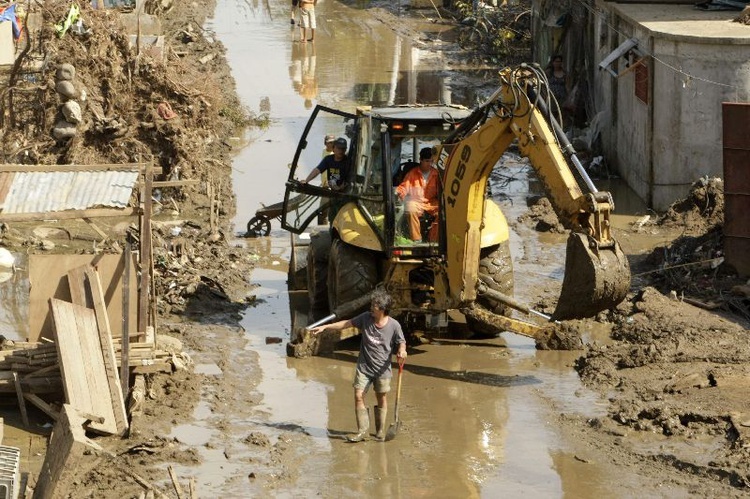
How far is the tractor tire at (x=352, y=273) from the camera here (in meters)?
13.9

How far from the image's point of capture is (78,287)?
12266mm

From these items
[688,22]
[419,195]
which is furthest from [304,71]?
[419,195]

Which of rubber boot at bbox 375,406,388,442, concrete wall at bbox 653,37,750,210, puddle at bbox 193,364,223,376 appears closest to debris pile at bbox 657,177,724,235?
concrete wall at bbox 653,37,750,210

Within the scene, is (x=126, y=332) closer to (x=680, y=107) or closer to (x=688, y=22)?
(x=680, y=107)

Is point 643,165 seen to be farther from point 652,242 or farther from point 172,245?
point 172,245

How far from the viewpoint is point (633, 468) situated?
10.8m

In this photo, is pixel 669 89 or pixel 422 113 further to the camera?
pixel 669 89

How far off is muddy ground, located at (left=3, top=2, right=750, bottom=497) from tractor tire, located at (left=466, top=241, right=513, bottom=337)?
3.45ft

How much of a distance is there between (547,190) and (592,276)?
1.07 m

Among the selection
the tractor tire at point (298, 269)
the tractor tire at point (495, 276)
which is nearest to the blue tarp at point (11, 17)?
the tractor tire at point (298, 269)

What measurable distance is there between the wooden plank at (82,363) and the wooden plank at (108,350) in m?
0.04

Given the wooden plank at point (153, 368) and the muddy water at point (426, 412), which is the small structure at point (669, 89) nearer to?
the muddy water at point (426, 412)

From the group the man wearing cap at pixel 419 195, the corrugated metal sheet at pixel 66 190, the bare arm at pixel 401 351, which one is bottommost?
the bare arm at pixel 401 351

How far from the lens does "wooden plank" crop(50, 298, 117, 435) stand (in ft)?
37.0
